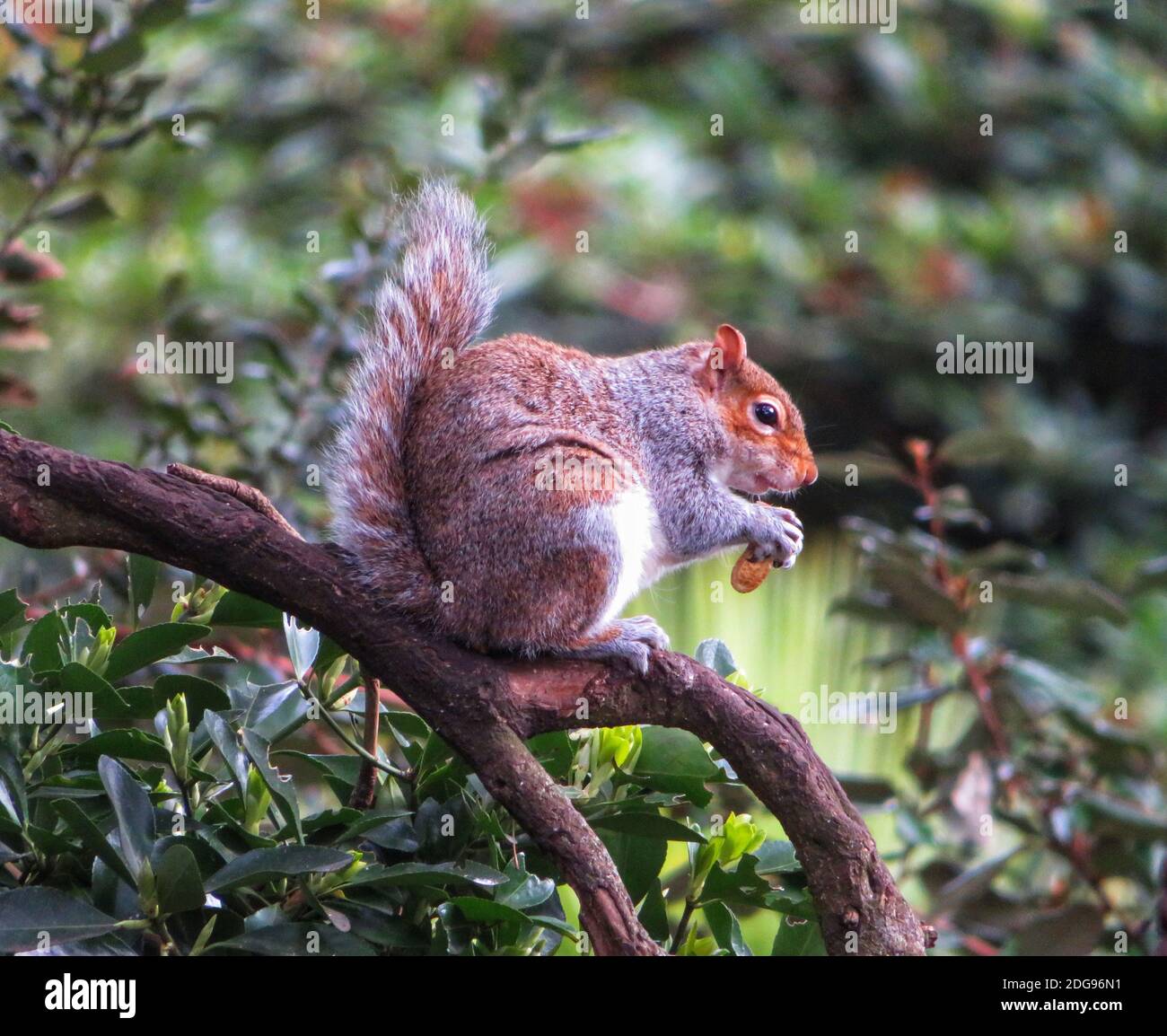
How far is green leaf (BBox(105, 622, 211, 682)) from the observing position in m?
0.96

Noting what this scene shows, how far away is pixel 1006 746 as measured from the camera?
1717mm

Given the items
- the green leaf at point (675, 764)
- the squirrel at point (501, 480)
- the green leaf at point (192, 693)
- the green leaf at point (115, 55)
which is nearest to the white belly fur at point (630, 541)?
the squirrel at point (501, 480)

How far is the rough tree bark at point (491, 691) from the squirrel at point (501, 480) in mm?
87

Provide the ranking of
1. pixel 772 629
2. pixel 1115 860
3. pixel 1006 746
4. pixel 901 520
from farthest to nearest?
pixel 901 520, pixel 772 629, pixel 1006 746, pixel 1115 860

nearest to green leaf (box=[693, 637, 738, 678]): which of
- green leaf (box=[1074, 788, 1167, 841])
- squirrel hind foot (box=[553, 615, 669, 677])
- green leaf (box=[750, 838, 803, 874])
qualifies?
squirrel hind foot (box=[553, 615, 669, 677])

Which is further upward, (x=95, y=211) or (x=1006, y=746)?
(x=95, y=211)

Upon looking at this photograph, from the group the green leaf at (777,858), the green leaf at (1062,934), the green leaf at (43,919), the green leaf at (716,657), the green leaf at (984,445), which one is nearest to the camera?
the green leaf at (43,919)

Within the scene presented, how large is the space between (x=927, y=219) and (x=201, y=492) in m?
3.00

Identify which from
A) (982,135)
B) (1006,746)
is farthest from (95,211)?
(982,135)

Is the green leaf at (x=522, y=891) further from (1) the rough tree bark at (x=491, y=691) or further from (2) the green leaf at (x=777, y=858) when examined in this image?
(2) the green leaf at (x=777, y=858)

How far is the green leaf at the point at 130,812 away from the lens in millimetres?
845

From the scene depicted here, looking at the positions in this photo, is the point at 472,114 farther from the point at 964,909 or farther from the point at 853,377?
the point at 964,909

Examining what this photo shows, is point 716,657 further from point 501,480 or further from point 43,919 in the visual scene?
point 43,919

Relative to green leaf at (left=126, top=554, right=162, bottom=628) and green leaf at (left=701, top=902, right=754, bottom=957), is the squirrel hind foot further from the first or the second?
green leaf at (left=126, top=554, right=162, bottom=628)
